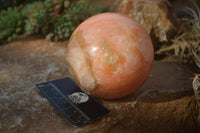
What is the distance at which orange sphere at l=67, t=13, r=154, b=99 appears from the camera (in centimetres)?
203

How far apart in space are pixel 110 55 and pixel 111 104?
25.7 inches

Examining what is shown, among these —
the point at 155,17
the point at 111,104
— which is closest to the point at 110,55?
the point at 111,104

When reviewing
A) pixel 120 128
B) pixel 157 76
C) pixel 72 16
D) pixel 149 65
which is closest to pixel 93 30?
pixel 149 65

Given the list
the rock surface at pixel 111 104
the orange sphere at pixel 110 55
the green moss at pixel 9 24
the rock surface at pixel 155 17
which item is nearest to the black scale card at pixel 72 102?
the rock surface at pixel 111 104

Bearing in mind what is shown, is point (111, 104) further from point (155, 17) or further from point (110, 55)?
point (155, 17)

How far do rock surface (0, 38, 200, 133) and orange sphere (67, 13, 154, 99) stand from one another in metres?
0.33

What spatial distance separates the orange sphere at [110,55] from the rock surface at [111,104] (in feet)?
1.08

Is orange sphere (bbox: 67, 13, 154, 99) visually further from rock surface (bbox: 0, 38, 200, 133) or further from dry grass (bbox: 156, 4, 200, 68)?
dry grass (bbox: 156, 4, 200, 68)

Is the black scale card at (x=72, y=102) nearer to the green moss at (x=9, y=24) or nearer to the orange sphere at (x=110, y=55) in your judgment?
the orange sphere at (x=110, y=55)

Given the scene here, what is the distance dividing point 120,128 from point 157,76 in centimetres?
121

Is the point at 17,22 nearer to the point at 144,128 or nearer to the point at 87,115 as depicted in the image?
the point at 87,115

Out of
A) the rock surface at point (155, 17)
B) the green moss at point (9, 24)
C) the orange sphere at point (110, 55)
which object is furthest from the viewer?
the green moss at point (9, 24)

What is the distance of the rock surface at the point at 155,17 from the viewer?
141 inches

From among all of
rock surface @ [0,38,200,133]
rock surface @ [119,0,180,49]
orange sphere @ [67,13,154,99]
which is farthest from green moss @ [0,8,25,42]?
orange sphere @ [67,13,154,99]
